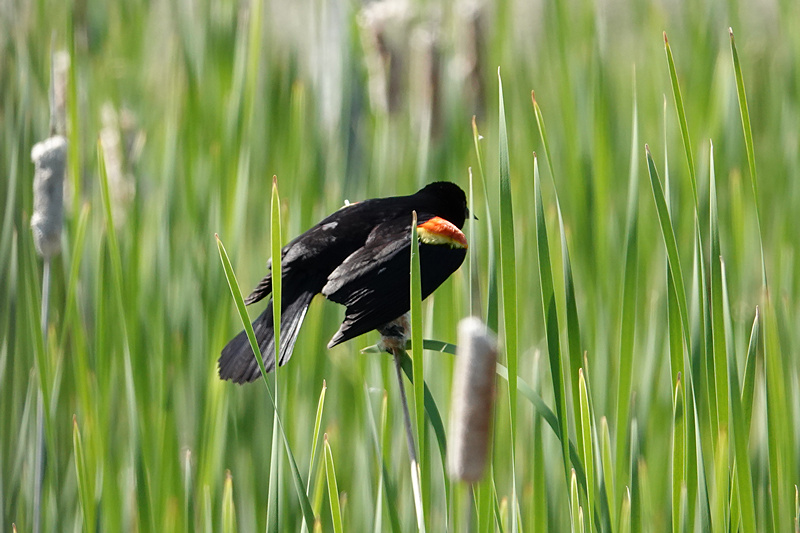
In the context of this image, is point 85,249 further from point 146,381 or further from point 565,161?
point 565,161

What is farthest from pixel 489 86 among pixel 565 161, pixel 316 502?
pixel 316 502

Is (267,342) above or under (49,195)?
under

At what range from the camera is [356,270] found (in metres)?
0.85

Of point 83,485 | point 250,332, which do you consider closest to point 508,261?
point 250,332

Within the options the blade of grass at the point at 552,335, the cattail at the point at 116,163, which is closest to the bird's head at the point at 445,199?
the blade of grass at the point at 552,335

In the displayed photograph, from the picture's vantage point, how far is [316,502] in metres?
0.89

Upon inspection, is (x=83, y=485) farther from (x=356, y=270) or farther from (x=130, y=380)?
(x=356, y=270)

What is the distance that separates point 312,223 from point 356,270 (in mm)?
530

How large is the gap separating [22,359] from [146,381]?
27 centimetres

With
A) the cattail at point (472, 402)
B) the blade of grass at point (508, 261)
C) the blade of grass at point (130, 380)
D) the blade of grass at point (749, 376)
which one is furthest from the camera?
the blade of grass at point (130, 380)

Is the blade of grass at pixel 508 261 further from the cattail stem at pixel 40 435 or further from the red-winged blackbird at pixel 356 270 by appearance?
the cattail stem at pixel 40 435

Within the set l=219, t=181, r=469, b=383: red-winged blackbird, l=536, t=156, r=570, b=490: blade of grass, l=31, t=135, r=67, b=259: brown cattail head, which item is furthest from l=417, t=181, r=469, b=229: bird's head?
l=31, t=135, r=67, b=259: brown cattail head

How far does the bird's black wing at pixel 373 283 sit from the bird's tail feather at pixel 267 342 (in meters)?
0.05

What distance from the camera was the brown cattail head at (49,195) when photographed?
96 cm
